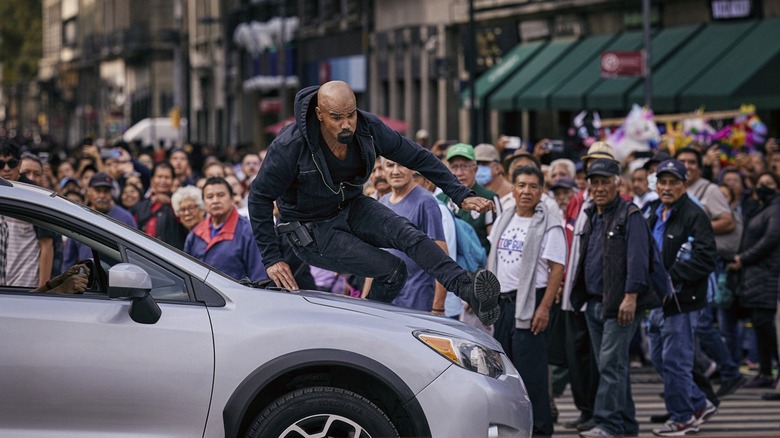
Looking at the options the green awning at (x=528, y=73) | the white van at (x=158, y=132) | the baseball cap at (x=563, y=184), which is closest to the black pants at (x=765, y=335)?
the baseball cap at (x=563, y=184)

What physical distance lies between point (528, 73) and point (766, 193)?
2494 cm

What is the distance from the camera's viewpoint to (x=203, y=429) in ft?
24.1

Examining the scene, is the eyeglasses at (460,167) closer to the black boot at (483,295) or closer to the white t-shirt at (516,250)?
the white t-shirt at (516,250)

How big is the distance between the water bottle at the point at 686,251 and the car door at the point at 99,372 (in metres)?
5.66

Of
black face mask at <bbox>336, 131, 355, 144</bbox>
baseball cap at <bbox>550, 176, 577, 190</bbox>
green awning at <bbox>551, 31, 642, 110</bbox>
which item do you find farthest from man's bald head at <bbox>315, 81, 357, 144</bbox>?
green awning at <bbox>551, 31, 642, 110</bbox>

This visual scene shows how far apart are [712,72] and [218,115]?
48402 mm

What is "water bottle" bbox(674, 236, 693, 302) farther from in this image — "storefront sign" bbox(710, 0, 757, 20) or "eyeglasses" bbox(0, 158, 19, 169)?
"storefront sign" bbox(710, 0, 757, 20)

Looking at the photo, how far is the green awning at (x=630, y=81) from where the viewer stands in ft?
107

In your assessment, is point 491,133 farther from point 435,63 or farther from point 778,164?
point 778,164

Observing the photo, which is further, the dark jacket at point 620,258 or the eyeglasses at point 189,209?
the eyeglasses at point 189,209

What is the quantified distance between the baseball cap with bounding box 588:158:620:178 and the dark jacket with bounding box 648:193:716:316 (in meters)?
0.97

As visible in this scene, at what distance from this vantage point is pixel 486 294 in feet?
28.1

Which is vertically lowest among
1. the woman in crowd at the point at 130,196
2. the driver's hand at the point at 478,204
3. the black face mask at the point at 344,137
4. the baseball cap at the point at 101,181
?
the woman in crowd at the point at 130,196

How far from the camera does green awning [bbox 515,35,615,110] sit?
1441 inches
